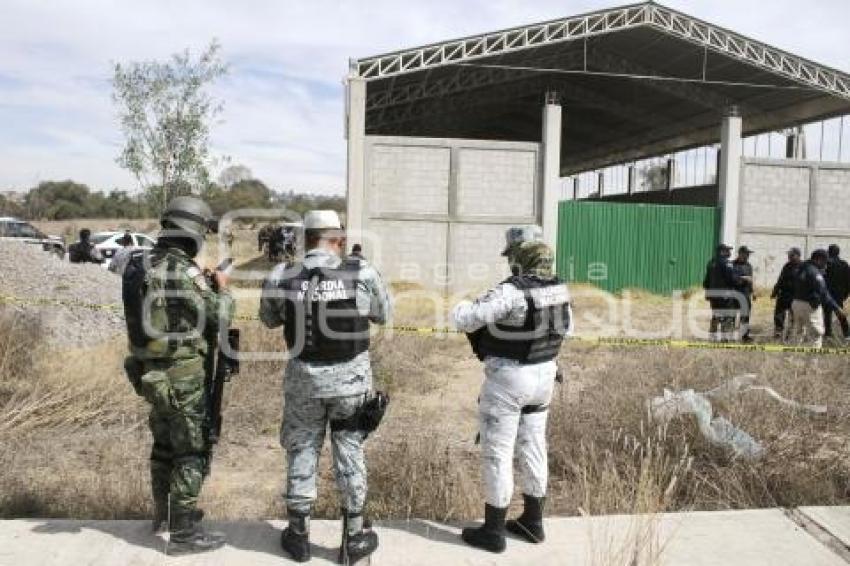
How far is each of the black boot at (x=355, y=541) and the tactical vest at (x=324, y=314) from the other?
749mm

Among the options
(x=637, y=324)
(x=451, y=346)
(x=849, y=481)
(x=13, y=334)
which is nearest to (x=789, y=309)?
(x=637, y=324)

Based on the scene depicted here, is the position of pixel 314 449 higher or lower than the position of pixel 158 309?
lower

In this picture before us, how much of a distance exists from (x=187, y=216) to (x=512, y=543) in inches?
89.1

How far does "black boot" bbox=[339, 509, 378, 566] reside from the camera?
340 centimetres

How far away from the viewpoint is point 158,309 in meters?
3.48

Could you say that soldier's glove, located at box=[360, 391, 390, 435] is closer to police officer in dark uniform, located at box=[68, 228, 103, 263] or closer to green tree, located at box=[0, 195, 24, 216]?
police officer in dark uniform, located at box=[68, 228, 103, 263]

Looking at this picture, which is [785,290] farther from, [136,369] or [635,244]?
[136,369]

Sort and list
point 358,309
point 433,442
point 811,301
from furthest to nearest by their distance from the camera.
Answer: point 811,301, point 433,442, point 358,309

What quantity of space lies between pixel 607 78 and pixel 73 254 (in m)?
15.6

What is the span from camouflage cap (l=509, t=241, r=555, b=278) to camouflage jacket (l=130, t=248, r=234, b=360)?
152 cm

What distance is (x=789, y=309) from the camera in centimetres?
1120

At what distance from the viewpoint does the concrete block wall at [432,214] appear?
60.8ft

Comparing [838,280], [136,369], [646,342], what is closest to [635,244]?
[838,280]

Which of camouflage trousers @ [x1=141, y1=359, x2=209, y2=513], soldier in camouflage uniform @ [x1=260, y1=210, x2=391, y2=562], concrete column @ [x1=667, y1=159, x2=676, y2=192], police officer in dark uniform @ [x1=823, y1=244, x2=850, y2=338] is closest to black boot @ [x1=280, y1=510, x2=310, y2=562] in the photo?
soldier in camouflage uniform @ [x1=260, y1=210, x2=391, y2=562]
